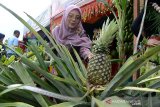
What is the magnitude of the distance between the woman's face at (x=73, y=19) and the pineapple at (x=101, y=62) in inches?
69.2

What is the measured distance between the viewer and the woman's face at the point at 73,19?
321 cm

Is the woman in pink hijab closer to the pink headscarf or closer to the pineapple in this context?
the pink headscarf

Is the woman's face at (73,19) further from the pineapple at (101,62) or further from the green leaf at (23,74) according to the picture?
the green leaf at (23,74)

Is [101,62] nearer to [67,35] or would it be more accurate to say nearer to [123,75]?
[123,75]

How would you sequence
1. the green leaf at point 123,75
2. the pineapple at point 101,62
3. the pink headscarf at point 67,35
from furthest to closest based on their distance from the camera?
the pink headscarf at point 67,35 → the pineapple at point 101,62 → the green leaf at point 123,75

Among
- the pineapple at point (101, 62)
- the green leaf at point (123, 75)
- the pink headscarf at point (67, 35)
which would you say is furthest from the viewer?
the pink headscarf at point (67, 35)

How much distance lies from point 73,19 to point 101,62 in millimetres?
1913

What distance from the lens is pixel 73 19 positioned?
10.6ft

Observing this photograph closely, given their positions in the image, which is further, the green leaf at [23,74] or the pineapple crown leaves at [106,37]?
the pineapple crown leaves at [106,37]

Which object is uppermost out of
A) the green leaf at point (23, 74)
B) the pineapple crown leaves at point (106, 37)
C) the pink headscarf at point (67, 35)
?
the green leaf at point (23, 74)

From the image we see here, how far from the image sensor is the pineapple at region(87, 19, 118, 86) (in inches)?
52.2

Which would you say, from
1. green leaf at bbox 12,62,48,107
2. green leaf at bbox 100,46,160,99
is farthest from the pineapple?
green leaf at bbox 12,62,48,107

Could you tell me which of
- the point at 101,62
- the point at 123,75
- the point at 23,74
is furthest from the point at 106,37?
the point at 23,74

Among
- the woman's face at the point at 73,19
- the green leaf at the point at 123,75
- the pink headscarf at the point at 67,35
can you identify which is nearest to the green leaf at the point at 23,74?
the green leaf at the point at 123,75
